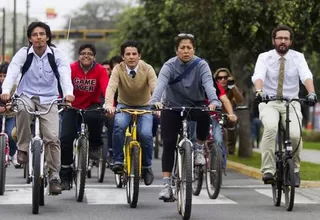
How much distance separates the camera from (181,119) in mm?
11641

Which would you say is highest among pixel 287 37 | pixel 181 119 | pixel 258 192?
pixel 287 37

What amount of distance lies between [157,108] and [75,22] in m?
112

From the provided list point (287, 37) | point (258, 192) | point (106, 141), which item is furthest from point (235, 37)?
point (287, 37)

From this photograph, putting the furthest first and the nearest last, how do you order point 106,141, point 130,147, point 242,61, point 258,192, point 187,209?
point 242,61 < point 106,141 < point 258,192 < point 130,147 < point 187,209

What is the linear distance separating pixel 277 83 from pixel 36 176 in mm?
2880

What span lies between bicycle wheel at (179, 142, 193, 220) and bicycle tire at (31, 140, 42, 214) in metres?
1.38

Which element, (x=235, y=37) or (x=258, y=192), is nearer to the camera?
(x=258, y=192)

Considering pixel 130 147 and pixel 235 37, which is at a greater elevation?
pixel 235 37

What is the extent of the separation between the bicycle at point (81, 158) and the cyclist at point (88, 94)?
126mm

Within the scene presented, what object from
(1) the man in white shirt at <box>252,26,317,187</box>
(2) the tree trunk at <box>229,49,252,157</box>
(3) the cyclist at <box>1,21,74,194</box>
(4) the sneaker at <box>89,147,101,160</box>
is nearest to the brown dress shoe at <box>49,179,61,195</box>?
(3) the cyclist at <box>1,21,74,194</box>

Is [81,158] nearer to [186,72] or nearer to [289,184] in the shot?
[186,72]

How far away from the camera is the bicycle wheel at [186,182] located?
10.4 m

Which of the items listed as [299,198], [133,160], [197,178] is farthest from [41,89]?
[299,198]

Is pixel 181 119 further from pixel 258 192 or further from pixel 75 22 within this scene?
pixel 75 22
